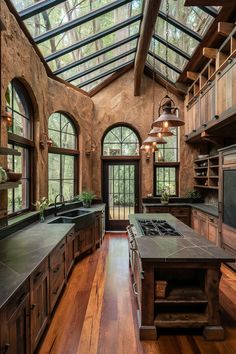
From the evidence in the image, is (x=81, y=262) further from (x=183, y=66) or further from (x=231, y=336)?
(x=183, y=66)

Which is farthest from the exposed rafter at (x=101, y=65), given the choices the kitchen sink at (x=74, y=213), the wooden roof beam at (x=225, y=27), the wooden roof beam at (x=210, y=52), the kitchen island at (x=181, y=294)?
the kitchen island at (x=181, y=294)

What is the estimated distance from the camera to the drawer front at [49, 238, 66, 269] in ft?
8.37

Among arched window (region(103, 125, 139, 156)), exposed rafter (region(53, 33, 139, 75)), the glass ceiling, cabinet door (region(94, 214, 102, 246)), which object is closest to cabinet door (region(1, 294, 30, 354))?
cabinet door (region(94, 214, 102, 246))

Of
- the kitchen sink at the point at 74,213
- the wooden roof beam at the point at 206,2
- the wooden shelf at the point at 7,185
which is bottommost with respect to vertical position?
the kitchen sink at the point at 74,213

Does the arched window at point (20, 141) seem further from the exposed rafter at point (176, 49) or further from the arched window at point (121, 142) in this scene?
the exposed rafter at point (176, 49)

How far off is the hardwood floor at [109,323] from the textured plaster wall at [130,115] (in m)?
3.04

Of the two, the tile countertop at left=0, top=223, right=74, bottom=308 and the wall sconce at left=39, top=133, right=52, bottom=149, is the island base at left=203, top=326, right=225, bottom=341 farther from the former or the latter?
the wall sconce at left=39, top=133, right=52, bottom=149

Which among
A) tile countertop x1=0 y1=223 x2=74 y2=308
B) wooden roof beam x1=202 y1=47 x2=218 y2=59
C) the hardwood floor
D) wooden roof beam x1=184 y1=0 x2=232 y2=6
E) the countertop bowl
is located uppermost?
wooden roof beam x1=202 y1=47 x2=218 y2=59

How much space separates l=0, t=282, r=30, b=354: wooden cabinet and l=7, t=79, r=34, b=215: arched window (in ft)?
6.38

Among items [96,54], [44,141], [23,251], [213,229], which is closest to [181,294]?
[23,251]

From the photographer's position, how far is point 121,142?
6691mm

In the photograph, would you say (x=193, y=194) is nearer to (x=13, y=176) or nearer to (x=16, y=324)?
(x=13, y=176)

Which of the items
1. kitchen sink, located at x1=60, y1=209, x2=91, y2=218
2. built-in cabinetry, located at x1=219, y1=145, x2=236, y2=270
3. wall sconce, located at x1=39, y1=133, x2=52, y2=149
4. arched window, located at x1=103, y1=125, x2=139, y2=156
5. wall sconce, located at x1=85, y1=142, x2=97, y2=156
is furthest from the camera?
arched window, located at x1=103, y1=125, x2=139, y2=156

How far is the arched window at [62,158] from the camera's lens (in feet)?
16.7
